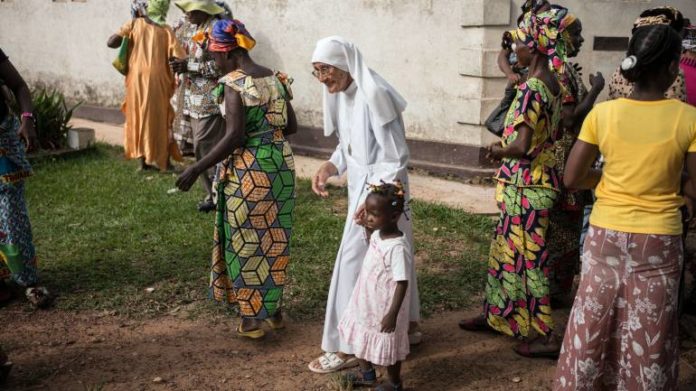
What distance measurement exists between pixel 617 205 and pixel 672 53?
2.15ft

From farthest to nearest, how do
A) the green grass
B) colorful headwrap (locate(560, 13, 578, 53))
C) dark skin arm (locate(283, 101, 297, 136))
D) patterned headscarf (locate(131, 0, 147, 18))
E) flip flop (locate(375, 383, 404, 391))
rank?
patterned headscarf (locate(131, 0, 147, 18)) → the green grass → dark skin arm (locate(283, 101, 297, 136)) → colorful headwrap (locate(560, 13, 578, 53)) → flip flop (locate(375, 383, 404, 391))

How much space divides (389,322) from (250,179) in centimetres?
134

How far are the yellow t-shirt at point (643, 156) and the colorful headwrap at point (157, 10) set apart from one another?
6282 mm

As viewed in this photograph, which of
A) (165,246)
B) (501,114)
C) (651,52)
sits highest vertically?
(651,52)

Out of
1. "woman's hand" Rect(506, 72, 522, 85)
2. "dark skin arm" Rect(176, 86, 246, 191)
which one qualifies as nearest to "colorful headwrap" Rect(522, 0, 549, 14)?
"woman's hand" Rect(506, 72, 522, 85)

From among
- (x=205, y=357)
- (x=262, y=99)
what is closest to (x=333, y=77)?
(x=262, y=99)

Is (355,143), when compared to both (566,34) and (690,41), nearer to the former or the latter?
(566,34)

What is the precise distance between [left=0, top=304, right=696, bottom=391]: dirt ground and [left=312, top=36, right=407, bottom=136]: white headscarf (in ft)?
4.92

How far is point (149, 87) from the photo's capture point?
8.79 metres

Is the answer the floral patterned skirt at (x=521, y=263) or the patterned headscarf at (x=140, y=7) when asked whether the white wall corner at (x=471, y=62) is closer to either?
the patterned headscarf at (x=140, y=7)

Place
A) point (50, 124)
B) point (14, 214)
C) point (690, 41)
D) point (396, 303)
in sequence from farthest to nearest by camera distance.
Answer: point (50, 124), point (14, 214), point (690, 41), point (396, 303)

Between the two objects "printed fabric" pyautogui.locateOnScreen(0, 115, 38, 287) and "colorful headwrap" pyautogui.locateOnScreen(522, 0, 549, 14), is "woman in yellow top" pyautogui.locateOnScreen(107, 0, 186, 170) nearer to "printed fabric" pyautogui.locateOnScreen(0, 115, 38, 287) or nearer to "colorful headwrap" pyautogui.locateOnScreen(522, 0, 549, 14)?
"printed fabric" pyautogui.locateOnScreen(0, 115, 38, 287)

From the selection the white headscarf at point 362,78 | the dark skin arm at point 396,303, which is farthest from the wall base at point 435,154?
the dark skin arm at point 396,303

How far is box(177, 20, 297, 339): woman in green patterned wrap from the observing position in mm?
4367
